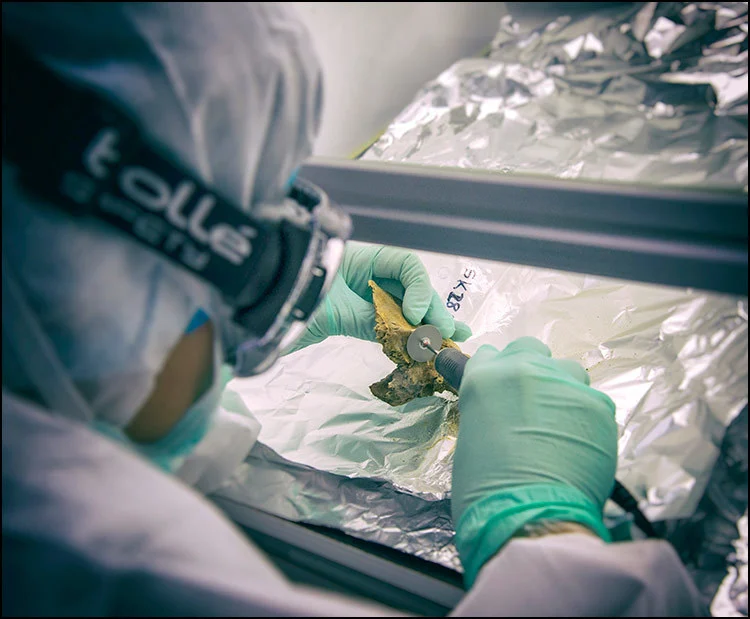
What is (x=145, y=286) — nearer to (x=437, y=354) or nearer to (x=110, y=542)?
(x=110, y=542)

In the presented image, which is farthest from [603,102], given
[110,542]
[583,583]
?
[110,542]

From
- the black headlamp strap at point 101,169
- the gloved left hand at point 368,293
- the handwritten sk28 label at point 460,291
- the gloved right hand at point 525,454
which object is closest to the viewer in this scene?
the black headlamp strap at point 101,169

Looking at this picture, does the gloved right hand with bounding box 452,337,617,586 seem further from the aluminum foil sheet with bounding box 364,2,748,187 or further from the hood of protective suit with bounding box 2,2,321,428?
the hood of protective suit with bounding box 2,2,321,428

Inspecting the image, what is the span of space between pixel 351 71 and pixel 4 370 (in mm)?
897

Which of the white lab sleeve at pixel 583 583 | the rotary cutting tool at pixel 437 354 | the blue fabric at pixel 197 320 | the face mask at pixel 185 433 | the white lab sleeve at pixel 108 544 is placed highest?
the blue fabric at pixel 197 320

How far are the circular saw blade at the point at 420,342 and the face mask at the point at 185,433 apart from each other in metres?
0.49

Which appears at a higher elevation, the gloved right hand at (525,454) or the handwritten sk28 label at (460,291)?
the gloved right hand at (525,454)

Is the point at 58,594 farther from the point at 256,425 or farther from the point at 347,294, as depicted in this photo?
the point at 347,294

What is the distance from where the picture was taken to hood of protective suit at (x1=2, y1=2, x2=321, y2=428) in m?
0.39

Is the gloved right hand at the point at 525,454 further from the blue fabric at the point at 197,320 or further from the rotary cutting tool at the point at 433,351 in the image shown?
the blue fabric at the point at 197,320

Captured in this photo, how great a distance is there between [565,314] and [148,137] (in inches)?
42.4

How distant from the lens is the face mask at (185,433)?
0.56 m

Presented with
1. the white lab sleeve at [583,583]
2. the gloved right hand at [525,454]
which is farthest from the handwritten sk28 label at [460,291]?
the white lab sleeve at [583,583]

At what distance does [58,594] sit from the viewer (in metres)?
0.39
